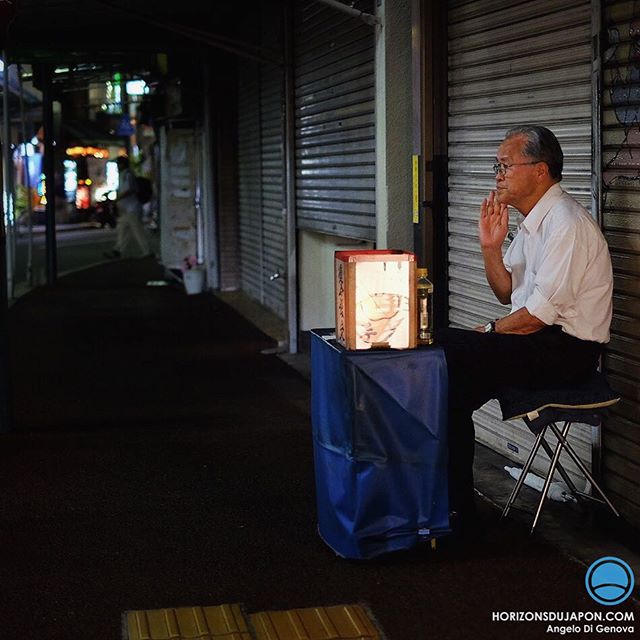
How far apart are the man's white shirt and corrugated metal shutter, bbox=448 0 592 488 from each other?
0.83 meters

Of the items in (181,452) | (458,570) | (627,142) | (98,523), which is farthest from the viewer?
(181,452)

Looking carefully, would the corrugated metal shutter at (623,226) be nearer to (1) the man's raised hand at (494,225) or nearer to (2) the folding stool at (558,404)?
(2) the folding stool at (558,404)

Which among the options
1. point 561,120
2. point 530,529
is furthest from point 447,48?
point 530,529

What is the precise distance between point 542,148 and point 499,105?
1.61m

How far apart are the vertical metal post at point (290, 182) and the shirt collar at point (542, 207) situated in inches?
246

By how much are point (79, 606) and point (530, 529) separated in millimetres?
2188

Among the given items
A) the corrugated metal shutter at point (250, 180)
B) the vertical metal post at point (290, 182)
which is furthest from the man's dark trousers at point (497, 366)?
the corrugated metal shutter at point (250, 180)

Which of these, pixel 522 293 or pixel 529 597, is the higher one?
pixel 522 293

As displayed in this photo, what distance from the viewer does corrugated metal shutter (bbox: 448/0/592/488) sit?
20.8 feet

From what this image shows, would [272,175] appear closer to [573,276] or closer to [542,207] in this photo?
[542,207]

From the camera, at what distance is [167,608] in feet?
16.1

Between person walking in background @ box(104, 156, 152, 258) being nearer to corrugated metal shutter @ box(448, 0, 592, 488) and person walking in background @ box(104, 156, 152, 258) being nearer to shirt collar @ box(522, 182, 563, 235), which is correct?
corrugated metal shutter @ box(448, 0, 592, 488)

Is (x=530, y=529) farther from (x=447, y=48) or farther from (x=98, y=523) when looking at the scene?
(x=447, y=48)

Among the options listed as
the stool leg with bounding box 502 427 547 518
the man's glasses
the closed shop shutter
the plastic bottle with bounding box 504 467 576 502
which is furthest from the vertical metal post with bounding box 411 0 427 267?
the closed shop shutter
